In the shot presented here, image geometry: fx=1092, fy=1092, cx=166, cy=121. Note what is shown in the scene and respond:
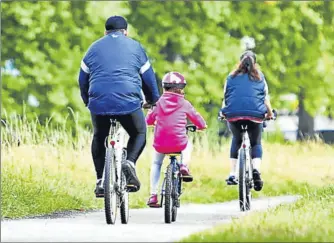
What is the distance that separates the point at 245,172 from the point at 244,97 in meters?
0.95

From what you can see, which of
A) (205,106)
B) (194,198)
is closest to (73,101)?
(205,106)

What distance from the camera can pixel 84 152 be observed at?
683 inches

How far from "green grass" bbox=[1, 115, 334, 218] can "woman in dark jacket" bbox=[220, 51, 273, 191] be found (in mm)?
966

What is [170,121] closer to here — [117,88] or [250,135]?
[117,88]

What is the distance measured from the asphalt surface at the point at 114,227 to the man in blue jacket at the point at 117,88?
1.58 ft

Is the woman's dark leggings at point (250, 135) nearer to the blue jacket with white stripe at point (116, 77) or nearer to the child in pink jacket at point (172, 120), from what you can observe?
the child in pink jacket at point (172, 120)

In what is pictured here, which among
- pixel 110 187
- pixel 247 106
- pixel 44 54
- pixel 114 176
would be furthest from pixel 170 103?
pixel 44 54

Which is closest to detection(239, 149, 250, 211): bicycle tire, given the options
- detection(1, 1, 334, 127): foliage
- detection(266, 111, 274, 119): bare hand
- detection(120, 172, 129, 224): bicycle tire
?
detection(266, 111, 274, 119): bare hand

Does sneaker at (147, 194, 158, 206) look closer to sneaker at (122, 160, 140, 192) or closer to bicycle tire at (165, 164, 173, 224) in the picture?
bicycle tire at (165, 164, 173, 224)

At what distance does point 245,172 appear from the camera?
12578 mm

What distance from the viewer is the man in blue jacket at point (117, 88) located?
10438mm

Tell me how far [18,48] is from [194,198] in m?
10.1

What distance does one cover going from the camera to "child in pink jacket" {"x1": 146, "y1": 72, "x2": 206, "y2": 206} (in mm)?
11273

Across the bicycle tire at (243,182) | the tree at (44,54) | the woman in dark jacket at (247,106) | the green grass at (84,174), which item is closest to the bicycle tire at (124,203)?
the green grass at (84,174)
